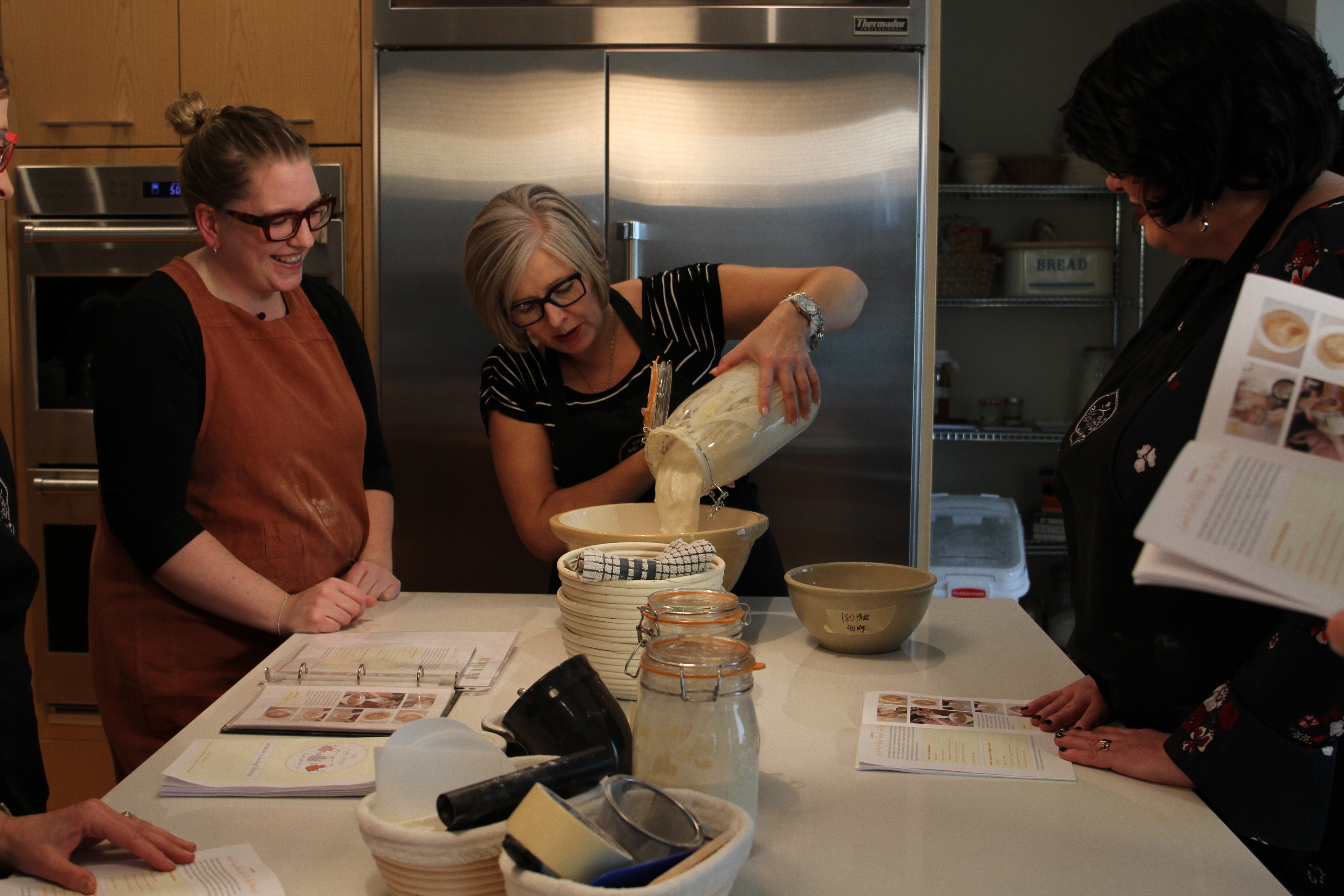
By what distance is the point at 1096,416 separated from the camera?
1.20m

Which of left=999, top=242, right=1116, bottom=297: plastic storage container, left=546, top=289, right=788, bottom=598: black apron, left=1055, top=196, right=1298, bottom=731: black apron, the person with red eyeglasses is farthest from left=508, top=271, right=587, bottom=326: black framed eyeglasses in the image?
left=999, top=242, right=1116, bottom=297: plastic storage container

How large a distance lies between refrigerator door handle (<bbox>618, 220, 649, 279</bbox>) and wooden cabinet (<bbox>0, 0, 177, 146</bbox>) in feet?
3.76

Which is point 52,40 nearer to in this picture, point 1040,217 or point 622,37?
point 622,37

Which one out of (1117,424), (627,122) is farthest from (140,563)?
(627,122)

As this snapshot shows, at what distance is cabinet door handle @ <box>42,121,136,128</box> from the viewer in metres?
2.53

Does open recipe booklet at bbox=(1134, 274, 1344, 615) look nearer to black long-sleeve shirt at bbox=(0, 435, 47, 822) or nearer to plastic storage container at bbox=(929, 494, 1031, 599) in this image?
black long-sleeve shirt at bbox=(0, 435, 47, 822)

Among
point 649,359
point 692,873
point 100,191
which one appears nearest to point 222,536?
point 649,359

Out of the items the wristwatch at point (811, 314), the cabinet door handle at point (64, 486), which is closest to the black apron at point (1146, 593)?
the wristwatch at point (811, 314)

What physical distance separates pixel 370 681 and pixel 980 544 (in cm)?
242

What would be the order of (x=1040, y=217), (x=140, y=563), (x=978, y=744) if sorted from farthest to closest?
1. (x=1040, y=217)
2. (x=140, y=563)
3. (x=978, y=744)

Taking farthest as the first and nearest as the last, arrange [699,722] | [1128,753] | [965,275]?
[965,275] → [1128,753] → [699,722]

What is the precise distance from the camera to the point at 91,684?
2535 millimetres

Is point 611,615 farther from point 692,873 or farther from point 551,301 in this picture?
point 551,301

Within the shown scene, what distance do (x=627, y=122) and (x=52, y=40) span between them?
4.70ft
